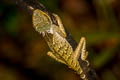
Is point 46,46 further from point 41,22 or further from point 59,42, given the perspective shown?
point 41,22

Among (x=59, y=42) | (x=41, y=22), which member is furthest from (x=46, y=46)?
(x=41, y=22)

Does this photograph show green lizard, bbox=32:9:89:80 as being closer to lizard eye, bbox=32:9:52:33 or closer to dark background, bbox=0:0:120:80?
lizard eye, bbox=32:9:52:33

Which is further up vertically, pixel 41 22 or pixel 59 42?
pixel 41 22

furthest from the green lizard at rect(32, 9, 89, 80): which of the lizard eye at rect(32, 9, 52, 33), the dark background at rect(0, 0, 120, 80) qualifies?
the dark background at rect(0, 0, 120, 80)

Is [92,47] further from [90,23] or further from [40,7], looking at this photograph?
[40,7]

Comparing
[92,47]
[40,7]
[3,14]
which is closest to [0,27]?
[3,14]
